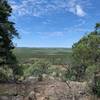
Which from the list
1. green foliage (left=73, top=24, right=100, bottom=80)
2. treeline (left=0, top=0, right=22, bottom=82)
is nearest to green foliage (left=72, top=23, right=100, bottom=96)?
green foliage (left=73, top=24, right=100, bottom=80)

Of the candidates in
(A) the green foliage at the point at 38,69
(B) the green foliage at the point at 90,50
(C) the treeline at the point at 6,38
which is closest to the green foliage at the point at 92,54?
(B) the green foliage at the point at 90,50

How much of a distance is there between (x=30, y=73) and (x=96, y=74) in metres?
35.9

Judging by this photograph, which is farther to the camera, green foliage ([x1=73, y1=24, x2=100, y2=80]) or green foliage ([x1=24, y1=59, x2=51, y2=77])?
green foliage ([x1=24, y1=59, x2=51, y2=77])

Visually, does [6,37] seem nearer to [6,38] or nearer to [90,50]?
[6,38]

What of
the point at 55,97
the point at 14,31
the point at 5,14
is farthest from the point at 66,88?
the point at 5,14

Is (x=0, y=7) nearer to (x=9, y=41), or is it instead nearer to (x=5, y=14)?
(x=5, y=14)

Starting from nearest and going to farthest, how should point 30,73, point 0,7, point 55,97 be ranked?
point 55,97, point 0,7, point 30,73

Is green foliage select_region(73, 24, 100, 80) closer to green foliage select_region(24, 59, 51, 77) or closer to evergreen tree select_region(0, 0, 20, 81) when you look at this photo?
evergreen tree select_region(0, 0, 20, 81)

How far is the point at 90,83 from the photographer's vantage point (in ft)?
89.7

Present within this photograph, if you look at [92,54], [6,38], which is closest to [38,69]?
[6,38]

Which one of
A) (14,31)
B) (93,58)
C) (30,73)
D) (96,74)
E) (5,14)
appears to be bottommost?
(30,73)

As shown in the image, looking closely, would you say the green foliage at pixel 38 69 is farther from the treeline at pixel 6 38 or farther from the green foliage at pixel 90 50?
the green foliage at pixel 90 50

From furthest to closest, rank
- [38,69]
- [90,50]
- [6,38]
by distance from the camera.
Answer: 1. [38,69]
2. [6,38]
3. [90,50]

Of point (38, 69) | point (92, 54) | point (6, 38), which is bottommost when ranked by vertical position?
point (38, 69)
